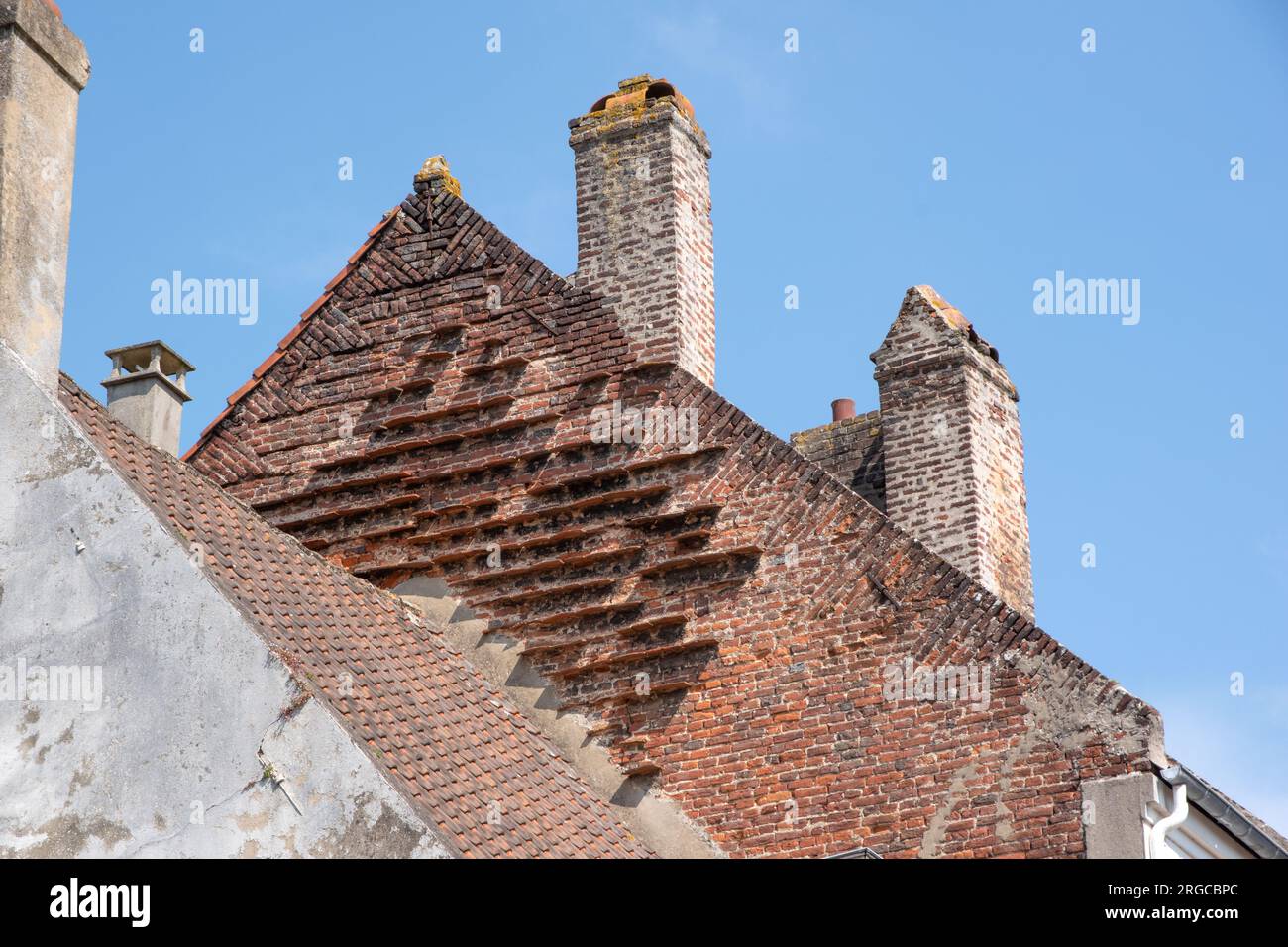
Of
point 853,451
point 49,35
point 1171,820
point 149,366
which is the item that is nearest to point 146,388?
point 149,366

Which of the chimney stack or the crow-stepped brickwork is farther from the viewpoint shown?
the chimney stack

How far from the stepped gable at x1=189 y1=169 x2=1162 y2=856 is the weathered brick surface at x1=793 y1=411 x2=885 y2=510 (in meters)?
3.17

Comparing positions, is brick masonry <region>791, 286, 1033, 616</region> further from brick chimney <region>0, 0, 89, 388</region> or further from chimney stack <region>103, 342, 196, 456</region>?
brick chimney <region>0, 0, 89, 388</region>

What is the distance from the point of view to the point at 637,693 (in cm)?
1559

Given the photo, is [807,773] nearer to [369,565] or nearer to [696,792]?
[696,792]

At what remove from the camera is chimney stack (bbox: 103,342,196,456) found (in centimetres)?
1670

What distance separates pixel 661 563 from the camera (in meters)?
15.8

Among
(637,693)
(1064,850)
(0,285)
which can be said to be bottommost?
(1064,850)

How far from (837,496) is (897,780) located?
2.17 meters

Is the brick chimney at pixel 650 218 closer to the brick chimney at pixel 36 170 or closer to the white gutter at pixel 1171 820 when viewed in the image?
the brick chimney at pixel 36 170

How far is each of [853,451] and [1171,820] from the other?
6254mm

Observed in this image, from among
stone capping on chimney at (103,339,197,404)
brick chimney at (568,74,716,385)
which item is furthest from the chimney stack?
brick chimney at (568,74,716,385)

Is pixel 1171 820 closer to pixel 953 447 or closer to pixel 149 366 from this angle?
pixel 953 447
